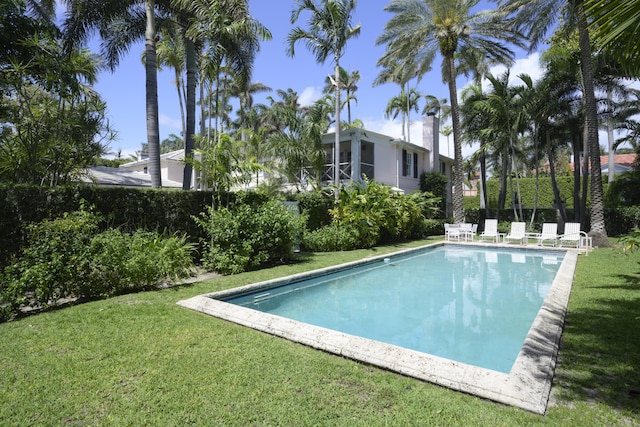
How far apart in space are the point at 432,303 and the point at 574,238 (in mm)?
10897

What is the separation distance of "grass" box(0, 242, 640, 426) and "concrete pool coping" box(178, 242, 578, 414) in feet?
0.38

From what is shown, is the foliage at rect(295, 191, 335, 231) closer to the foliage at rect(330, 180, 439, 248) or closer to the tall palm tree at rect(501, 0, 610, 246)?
the foliage at rect(330, 180, 439, 248)

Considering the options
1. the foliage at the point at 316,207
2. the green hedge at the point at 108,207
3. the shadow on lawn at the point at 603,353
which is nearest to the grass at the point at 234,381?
the shadow on lawn at the point at 603,353

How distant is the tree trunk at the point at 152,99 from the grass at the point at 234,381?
822cm

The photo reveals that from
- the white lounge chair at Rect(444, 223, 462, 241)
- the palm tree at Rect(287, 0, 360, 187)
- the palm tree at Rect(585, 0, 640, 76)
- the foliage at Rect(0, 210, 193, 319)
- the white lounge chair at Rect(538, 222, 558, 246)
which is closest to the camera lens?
the palm tree at Rect(585, 0, 640, 76)

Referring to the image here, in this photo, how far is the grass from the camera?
308 cm

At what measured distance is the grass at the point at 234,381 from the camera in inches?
121

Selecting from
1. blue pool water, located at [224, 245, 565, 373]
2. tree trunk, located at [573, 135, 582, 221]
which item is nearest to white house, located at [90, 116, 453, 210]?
blue pool water, located at [224, 245, 565, 373]

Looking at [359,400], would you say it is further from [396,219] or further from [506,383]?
[396,219]

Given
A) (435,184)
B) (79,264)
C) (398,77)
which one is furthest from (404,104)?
(79,264)

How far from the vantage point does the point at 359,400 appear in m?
3.37

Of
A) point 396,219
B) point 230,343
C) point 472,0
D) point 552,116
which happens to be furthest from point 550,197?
point 230,343

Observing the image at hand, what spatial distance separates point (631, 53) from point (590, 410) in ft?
10.4

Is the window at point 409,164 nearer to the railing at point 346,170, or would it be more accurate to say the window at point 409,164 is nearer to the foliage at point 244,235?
the railing at point 346,170
